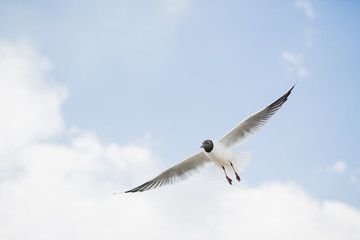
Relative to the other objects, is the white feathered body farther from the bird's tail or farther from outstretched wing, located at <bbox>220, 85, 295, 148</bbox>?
outstretched wing, located at <bbox>220, 85, 295, 148</bbox>

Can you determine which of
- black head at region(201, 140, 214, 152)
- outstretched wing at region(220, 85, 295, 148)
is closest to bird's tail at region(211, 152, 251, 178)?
outstretched wing at region(220, 85, 295, 148)

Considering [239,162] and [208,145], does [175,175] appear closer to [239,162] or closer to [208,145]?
A: [208,145]

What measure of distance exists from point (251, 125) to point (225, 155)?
28.2 inches

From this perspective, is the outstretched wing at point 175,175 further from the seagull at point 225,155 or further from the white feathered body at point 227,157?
the white feathered body at point 227,157

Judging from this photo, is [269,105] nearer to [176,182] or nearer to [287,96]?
[287,96]

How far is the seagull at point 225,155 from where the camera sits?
29.5ft

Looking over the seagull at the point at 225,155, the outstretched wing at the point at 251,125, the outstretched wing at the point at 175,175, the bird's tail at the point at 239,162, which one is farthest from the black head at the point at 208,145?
the outstretched wing at the point at 175,175

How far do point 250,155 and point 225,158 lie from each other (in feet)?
1.58

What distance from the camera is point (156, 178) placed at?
9711 millimetres

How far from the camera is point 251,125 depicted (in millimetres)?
9109

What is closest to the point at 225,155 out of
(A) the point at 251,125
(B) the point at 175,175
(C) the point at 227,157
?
(C) the point at 227,157

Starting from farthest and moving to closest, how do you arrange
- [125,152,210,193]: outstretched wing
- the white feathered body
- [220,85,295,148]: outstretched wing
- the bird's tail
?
[125,152,210,193]: outstretched wing
the bird's tail
the white feathered body
[220,85,295,148]: outstretched wing

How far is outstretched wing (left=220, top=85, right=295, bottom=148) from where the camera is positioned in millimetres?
8898

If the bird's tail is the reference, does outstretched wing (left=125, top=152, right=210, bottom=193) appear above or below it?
above
